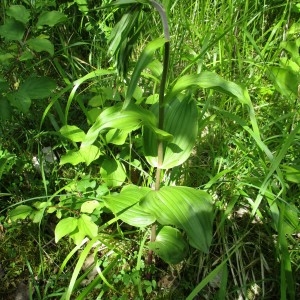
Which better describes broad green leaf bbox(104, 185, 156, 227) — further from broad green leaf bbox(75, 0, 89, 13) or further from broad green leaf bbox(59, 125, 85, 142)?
broad green leaf bbox(75, 0, 89, 13)

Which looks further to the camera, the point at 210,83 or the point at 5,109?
the point at 5,109

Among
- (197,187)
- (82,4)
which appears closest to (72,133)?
(197,187)

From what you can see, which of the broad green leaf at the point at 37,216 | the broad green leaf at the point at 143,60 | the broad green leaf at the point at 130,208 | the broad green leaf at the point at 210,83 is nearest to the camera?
the broad green leaf at the point at 143,60

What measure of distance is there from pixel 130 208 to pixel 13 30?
0.92m

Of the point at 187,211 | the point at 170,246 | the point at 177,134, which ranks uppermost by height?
the point at 177,134

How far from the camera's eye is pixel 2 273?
1471 millimetres

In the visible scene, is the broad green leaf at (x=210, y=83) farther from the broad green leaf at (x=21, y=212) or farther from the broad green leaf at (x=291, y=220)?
the broad green leaf at (x=21, y=212)

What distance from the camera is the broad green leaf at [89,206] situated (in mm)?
1465

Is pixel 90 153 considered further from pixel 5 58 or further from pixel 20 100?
pixel 5 58

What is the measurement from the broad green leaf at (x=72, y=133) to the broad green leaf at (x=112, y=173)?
0.16 meters

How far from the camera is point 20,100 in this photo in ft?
4.91

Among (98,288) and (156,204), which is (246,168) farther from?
(98,288)

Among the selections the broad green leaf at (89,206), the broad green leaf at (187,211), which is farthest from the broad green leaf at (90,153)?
the broad green leaf at (187,211)

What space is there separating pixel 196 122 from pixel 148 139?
0.62 ft
